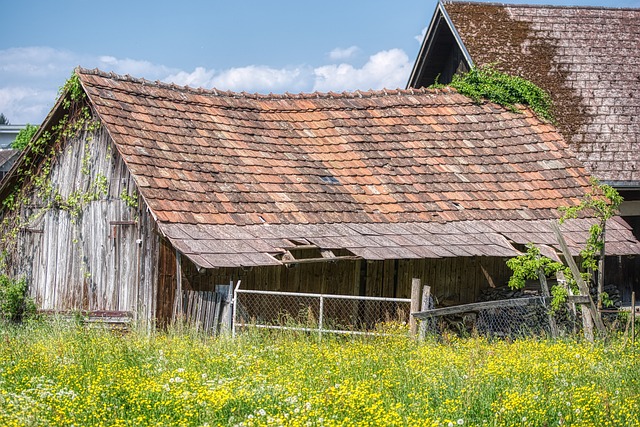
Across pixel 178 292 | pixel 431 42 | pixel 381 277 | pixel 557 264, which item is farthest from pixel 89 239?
pixel 431 42

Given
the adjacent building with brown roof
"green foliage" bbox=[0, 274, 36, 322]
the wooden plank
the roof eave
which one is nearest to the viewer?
the wooden plank

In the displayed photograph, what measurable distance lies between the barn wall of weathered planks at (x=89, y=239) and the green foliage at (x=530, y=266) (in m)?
6.08

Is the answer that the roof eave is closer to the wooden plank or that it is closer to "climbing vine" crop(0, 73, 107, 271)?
"climbing vine" crop(0, 73, 107, 271)

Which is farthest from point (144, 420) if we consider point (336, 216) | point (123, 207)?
point (336, 216)

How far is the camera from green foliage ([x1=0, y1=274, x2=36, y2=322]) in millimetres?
17578

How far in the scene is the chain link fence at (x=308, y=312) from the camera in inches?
574

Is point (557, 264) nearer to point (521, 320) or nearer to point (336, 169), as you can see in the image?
point (521, 320)

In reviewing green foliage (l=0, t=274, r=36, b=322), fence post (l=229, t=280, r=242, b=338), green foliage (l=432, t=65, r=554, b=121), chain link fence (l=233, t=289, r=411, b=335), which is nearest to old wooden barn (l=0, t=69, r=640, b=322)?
green foliage (l=0, t=274, r=36, b=322)

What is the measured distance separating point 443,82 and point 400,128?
6574 mm

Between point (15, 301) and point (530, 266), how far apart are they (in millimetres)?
9213

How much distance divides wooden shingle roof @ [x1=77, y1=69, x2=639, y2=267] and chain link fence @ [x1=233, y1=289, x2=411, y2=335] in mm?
939

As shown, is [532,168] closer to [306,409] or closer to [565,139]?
[565,139]

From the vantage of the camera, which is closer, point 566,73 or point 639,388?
point 639,388

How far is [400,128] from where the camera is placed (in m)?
21.9
